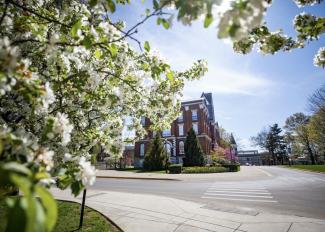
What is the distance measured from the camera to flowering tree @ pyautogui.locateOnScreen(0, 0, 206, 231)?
57.9 inches

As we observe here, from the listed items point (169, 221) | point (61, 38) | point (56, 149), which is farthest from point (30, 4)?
point (169, 221)

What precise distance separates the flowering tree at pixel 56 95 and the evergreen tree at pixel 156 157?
105ft

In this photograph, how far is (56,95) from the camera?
4.15m

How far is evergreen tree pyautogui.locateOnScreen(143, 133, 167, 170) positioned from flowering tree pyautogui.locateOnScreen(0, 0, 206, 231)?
31993mm

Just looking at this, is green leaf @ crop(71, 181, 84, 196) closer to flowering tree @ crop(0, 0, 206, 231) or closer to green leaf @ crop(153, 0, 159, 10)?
flowering tree @ crop(0, 0, 206, 231)

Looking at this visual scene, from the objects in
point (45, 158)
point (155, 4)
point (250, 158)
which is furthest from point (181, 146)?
point (250, 158)

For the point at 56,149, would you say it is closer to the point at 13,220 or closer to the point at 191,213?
the point at 13,220

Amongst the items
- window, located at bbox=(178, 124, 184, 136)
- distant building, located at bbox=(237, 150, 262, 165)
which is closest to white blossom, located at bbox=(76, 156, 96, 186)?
window, located at bbox=(178, 124, 184, 136)

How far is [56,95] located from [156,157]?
3551cm

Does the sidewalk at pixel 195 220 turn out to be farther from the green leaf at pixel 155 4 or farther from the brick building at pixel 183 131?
the brick building at pixel 183 131

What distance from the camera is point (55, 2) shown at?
523 cm

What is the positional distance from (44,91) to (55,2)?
4246 millimetres

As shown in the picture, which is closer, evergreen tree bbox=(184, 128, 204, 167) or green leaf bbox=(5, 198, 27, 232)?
green leaf bbox=(5, 198, 27, 232)

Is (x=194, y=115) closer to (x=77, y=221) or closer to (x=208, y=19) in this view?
(x=77, y=221)
